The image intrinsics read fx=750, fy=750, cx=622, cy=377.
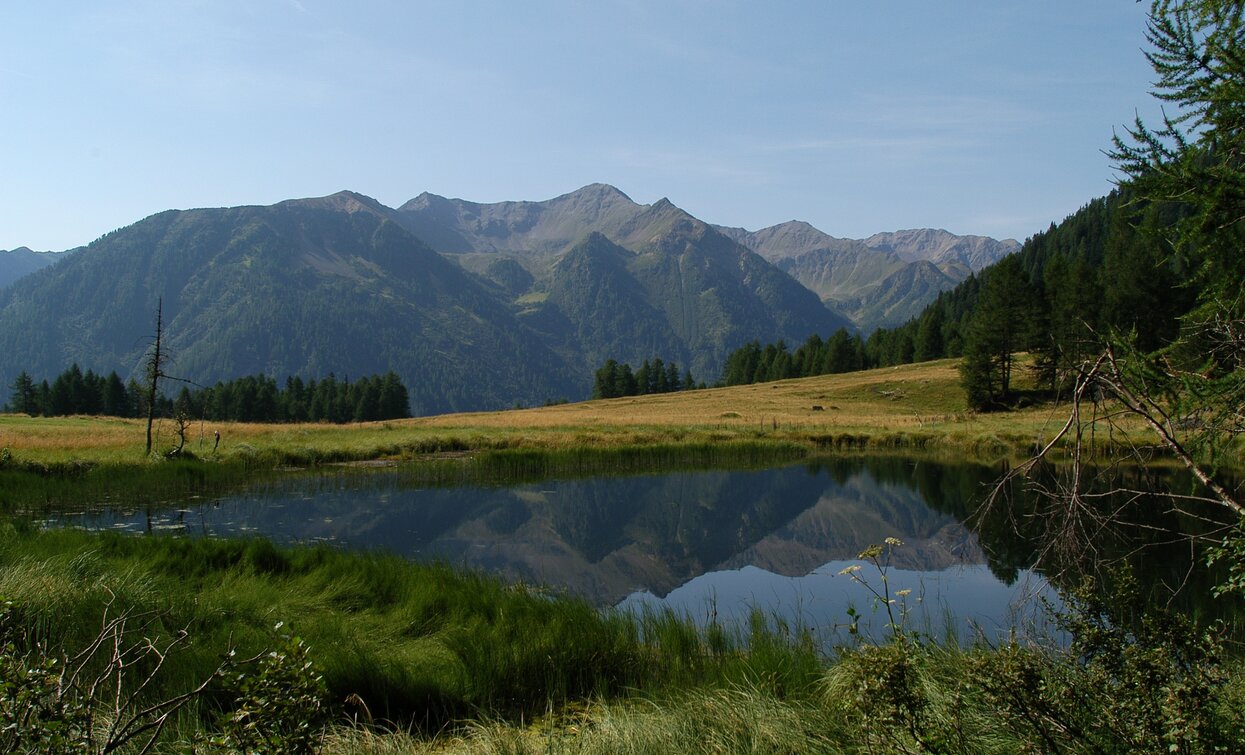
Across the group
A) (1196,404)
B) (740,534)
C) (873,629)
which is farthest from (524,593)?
(740,534)

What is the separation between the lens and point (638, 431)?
4750cm

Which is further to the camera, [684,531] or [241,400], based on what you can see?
[241,400]

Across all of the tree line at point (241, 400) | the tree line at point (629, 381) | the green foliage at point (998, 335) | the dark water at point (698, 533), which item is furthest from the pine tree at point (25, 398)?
the green foliage at point (998, 335)

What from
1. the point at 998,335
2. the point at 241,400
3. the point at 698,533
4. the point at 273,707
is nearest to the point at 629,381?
the point at 241,400

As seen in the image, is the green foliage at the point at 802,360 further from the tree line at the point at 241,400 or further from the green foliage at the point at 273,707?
the green foliage at the point at 273,707

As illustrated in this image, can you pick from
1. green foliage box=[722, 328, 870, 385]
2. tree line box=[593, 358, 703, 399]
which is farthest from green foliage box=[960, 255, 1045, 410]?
tree line box=[593, 358, 703, 399]

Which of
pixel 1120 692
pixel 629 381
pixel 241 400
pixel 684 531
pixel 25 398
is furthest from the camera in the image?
pixel 629 381

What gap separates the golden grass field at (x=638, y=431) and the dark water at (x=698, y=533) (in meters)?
5.29

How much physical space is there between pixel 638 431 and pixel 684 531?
23.1 metres

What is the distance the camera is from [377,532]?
2194 centimetres

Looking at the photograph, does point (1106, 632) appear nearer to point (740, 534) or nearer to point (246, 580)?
point (246, 580)

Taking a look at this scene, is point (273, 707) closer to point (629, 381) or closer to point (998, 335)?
point (998, 335)

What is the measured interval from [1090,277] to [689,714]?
6350 cm

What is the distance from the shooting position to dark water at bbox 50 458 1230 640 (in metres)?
14.8
